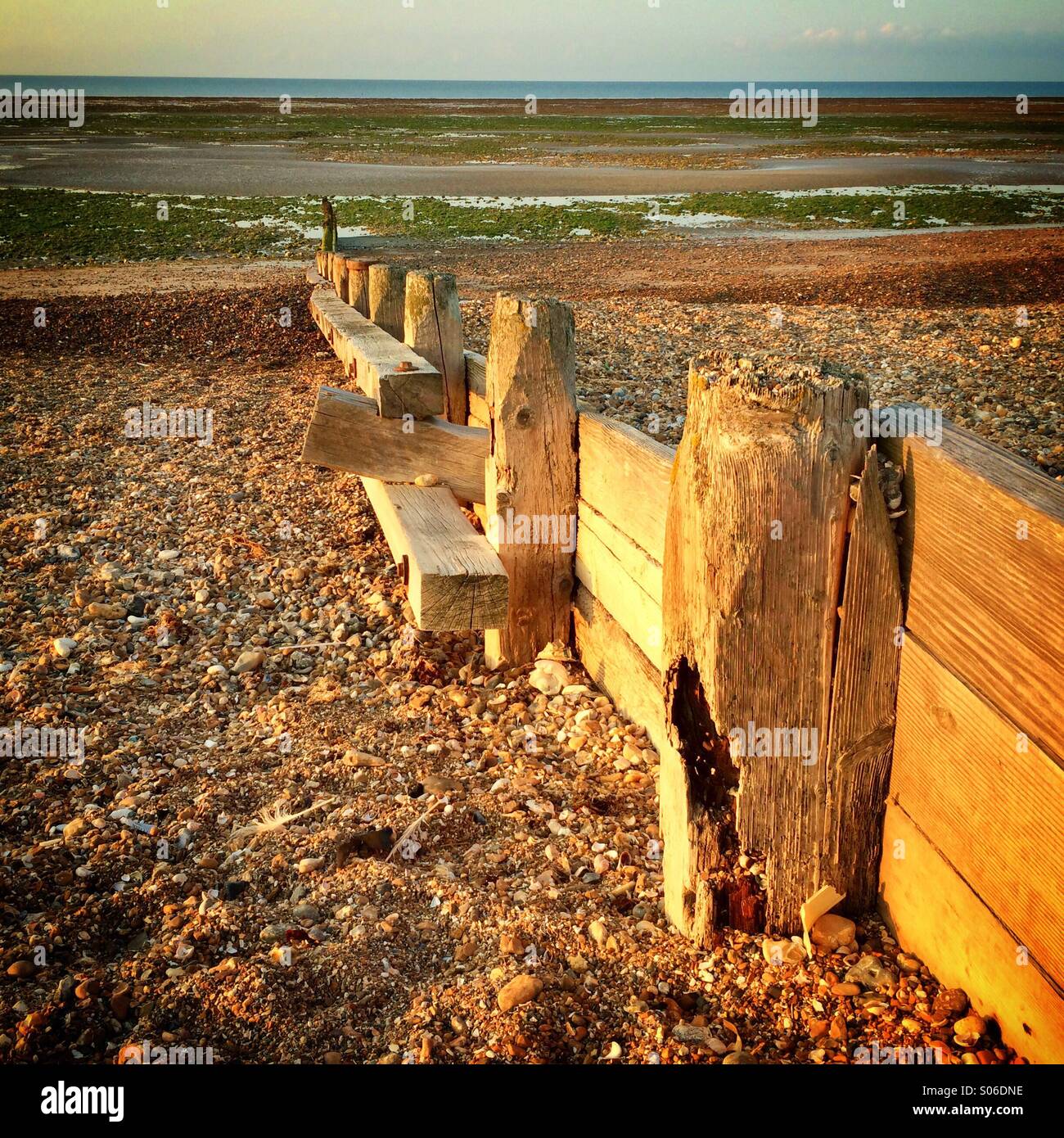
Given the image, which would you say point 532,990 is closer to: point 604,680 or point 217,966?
point 217,966

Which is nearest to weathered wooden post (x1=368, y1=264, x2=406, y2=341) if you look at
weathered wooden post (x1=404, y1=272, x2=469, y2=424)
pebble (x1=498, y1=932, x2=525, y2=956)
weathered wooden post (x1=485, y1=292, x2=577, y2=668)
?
weathered wooden post (x1=404, y1=272, x2=469, y2=424)

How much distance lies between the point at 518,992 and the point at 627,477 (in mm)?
1890

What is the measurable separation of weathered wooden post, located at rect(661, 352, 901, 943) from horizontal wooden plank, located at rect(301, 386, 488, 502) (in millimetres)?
2347

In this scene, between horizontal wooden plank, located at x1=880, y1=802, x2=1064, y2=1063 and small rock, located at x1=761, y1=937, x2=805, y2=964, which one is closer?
horizontal wooden plank, located at x1=880, y1=802, x2=1064, y2=1063

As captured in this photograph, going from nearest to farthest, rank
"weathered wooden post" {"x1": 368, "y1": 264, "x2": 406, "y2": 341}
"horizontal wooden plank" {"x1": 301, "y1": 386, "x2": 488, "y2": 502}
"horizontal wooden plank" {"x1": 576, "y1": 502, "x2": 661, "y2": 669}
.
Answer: "horizontal wooden plank" {"x1": 576, "y1": 502, "x2": 661, "y2": 669} < "horizontal wooden plank" {"x1": 301, "y1": 386, "x2": 488, "y2": 502} < "weathered wooden post" {"x1": 368, "y1": 264, "x2": 406, "y2": 341}

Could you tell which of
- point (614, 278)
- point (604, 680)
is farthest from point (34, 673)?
point (614, 278)

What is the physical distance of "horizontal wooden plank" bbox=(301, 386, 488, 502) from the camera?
4785mm

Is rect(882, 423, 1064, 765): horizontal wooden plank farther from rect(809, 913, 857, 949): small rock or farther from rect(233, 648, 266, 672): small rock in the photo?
rect(233, 648, 266, 672): small rock

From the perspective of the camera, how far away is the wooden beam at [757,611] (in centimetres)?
227

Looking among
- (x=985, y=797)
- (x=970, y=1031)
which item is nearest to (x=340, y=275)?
(x=985, y=797)

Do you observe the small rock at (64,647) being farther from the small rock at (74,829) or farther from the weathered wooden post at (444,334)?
the weathered wooden post at (444,334)

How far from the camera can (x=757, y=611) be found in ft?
7.93

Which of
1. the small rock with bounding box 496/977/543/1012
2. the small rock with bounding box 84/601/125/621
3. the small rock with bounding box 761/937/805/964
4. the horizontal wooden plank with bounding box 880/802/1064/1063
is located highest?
the small rock with bounding box 84/601/125/621

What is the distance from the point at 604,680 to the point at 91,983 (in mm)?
2280
